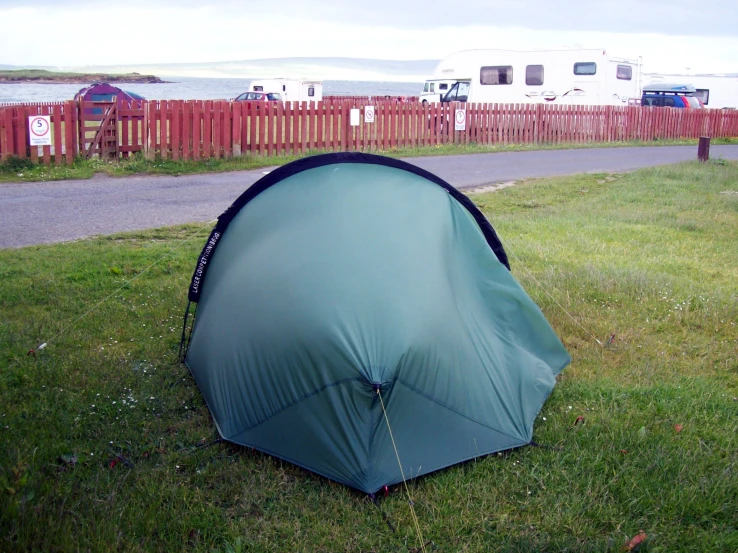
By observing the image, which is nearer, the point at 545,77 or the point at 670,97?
the point at 545,77

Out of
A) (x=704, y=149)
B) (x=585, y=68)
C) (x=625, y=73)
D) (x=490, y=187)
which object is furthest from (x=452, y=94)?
(x=490, y=187)

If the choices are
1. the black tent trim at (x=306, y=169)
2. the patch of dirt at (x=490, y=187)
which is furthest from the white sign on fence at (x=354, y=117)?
the black tent trim at (x=306, y=169)

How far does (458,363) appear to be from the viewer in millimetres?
4133

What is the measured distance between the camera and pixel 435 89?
3153cm

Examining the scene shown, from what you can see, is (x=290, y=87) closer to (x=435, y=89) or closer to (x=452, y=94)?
(x=435, y=89)

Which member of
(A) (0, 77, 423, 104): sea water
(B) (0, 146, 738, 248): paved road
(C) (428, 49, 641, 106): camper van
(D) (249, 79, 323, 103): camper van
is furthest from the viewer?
(A) (0, 77, 423, 104): sea water

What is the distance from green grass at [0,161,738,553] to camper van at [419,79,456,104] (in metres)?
24.0

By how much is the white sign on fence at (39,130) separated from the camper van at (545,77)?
18411mm

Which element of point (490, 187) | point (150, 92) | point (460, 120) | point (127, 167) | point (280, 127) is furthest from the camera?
point (150, 92)

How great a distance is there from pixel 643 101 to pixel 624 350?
1211 inches

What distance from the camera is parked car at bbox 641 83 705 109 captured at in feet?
108

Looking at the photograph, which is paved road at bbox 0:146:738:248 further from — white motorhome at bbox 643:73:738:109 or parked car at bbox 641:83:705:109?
white motorhome at bbox 643:73:738:109

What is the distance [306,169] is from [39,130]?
1083 centimetres

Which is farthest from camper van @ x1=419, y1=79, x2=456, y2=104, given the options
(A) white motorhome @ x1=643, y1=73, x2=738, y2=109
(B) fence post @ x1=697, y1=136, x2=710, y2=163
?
(A) white motorhome @ x1=643, y1=73, x2=738, y2=109
